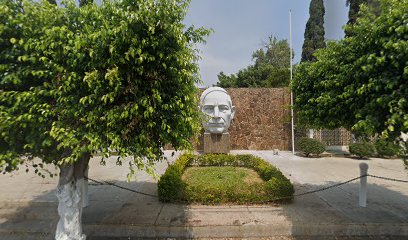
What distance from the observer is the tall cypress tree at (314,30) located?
26141 mm

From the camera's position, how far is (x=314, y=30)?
26234 millimetres

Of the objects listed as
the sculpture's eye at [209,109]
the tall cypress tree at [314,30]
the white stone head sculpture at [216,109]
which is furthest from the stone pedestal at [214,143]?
the tall cypress tree at [314,30]

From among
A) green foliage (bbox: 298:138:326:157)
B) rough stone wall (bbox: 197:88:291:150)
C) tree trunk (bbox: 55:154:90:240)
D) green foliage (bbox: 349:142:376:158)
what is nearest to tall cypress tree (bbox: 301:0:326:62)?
rough stone wall (bbox: 197:88:291:150)

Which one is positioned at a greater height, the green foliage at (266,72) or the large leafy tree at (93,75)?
the green foliage at (266,72)

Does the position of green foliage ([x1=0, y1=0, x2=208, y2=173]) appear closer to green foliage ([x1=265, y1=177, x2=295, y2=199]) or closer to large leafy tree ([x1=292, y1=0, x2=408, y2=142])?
large leafy tree ([x1=292, y1=0, x2=408, y2=142])

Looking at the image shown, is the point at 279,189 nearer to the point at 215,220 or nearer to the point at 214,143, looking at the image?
the point at 215,220

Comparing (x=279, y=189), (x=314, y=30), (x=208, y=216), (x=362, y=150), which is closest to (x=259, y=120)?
(x=362, y=150)

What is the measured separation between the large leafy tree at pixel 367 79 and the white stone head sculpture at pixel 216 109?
5.88 m

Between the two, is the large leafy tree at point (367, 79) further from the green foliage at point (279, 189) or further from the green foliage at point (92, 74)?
the green foliage at point (92, 74)

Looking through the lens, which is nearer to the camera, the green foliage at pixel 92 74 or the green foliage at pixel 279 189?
the green foliage at pixel 92 74

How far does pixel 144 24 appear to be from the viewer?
8.98ft

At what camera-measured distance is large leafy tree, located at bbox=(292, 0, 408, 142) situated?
3062 mm

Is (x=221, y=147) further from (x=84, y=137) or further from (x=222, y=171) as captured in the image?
(x=84, y=137)

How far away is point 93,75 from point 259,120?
1333 cm
